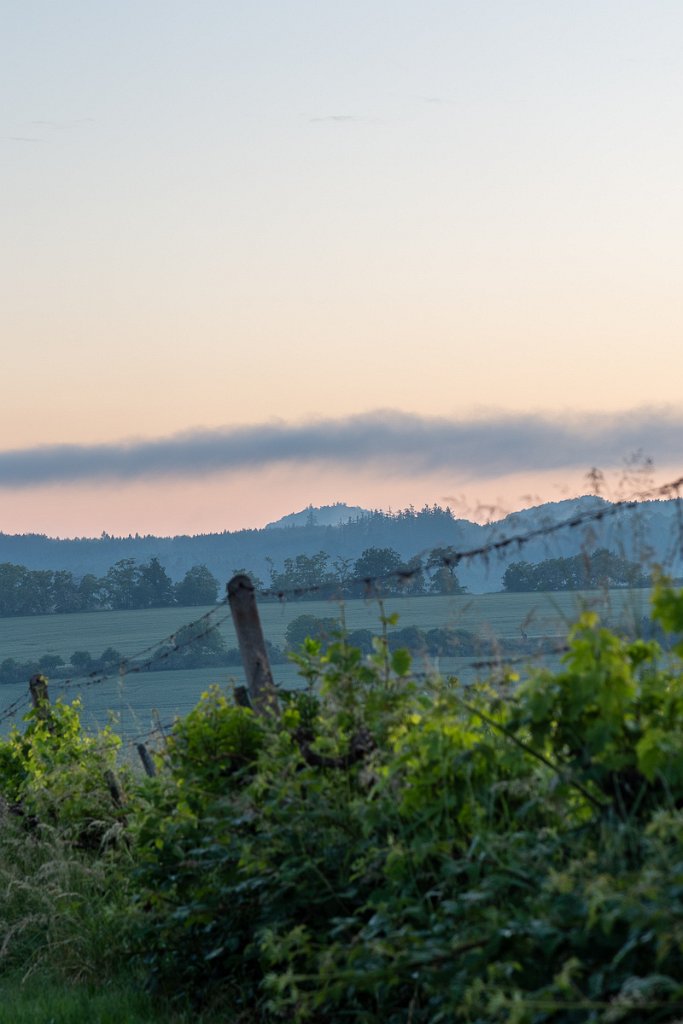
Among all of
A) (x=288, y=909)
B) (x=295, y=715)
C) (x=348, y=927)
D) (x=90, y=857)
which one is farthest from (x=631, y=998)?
(x=90, y=857)

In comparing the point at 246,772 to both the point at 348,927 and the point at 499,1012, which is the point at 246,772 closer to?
the point at 348,927

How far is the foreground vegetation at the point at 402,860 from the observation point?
4012mm

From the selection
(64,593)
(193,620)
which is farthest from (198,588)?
(64,593)

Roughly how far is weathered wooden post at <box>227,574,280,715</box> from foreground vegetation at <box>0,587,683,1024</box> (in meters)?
0.30

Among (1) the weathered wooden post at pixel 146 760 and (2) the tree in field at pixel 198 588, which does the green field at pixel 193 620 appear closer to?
(1) the weathered wooden post at pixel 146 760

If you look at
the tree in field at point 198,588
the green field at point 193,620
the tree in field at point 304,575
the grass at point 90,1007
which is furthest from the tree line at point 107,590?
the grass at point 90,1007

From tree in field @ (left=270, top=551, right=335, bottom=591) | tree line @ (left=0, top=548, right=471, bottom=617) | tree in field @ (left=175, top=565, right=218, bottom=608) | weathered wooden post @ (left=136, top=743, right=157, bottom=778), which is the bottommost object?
weathered wooden post @ (left=136, top=743, right=157, bottom=778)

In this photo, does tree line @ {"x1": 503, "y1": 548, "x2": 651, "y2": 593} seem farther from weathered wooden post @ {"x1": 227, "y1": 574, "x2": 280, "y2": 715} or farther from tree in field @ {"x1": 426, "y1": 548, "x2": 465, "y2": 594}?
weathered wooden post @ {"x1": 227, "y1": 574, "x2": 280, "y2": 715}

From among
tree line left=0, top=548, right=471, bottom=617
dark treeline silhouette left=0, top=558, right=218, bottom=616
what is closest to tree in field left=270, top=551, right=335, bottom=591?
tree line left=0, top=548, right=471, bottom=617

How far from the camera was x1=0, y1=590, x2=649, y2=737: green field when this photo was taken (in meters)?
5.39

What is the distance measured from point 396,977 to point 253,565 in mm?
162751

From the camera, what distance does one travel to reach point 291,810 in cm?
621

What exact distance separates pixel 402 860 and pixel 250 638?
311 cm

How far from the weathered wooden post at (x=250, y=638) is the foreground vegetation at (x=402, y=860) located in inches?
12.0
